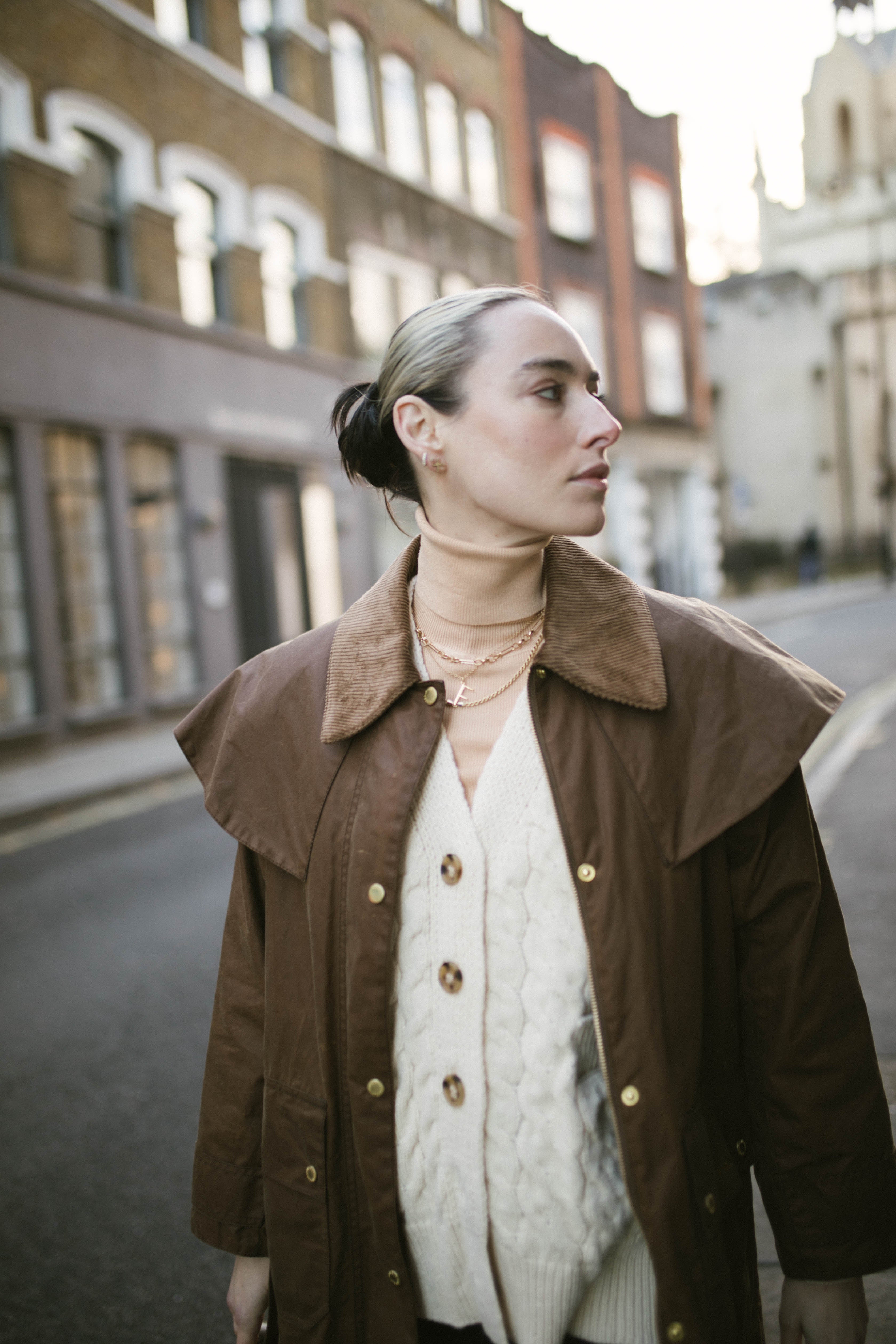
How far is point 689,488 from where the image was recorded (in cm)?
2947

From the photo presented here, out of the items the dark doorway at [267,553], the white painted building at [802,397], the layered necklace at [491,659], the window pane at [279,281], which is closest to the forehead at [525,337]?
the layered necklace at [491,659]

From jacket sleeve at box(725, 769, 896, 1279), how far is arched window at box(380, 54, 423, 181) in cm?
2002

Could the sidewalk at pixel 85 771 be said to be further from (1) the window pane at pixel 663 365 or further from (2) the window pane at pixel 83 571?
(1) the window pane at pixel 663 365

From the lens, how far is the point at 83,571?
13.8m

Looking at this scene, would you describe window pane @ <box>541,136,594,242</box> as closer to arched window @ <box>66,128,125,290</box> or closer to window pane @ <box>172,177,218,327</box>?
window pane @ <box>172,177,218,327</box>

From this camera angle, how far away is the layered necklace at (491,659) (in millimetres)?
1772

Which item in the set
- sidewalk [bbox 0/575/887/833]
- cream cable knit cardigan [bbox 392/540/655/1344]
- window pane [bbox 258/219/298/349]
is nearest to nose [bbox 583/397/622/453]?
cream cable knit cardigan [bbox 392/540/655/1344]

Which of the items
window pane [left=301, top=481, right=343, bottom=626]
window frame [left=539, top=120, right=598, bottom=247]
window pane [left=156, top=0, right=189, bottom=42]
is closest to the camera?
window pane [left=156, top=0, right=189, bottom=42]

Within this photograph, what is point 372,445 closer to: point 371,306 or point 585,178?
point 371,306

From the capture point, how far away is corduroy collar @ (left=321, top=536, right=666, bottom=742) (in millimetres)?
1645

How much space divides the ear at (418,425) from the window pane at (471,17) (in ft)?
74.9

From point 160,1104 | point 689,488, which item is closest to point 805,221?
point 689,488

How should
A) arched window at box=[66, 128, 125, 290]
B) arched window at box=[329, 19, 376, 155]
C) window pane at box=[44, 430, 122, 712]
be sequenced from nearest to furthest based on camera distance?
window pane at box=[44, 430, 122, 712]
arched window at box=[66, 128, 125, 290]
arched window at box=[329, 19, 376, 155]

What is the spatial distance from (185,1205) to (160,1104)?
664mm
